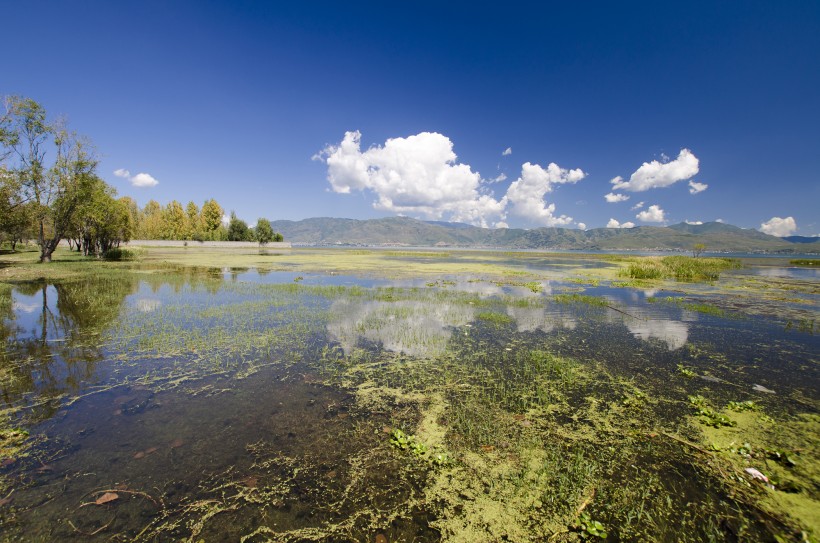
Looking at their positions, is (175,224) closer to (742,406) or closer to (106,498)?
(106,498)

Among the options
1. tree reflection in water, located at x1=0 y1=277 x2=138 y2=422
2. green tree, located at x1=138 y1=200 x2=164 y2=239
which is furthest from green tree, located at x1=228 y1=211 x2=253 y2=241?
tree reflection in water, located at x1=0 y1=277 x2=138 y2=422

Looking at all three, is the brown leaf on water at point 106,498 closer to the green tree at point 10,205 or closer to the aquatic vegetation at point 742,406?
the aquatic vegetation at point 742,406

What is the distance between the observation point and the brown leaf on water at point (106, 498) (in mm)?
4202

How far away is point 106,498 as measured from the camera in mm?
4270

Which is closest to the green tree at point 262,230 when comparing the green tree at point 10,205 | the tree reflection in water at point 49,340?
the green tree at point 10,205

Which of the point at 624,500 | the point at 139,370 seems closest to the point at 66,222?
the point at 139,370

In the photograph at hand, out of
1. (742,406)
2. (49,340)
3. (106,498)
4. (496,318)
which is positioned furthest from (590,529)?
(49,340)

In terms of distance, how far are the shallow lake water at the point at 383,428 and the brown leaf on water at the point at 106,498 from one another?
0.05m

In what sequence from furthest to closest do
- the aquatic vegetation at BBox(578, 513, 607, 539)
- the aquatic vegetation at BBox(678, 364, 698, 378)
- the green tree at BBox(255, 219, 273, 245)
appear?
the green tree at BBox(255, 219, 273, 245) < the aquatic vegetation at BBox(678, 364, 698, 378) < the aquatic vegetation at BBox(578, 513, 607, 539)

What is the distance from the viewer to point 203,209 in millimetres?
101312

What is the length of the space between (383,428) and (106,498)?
13.3 feet

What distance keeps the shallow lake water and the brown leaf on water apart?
2.1 inches

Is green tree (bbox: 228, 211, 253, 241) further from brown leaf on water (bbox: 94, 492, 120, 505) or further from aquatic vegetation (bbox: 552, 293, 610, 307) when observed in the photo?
brown leaf on water (bbox: 94, 492, 120, 505)

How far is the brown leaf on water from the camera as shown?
420cm
